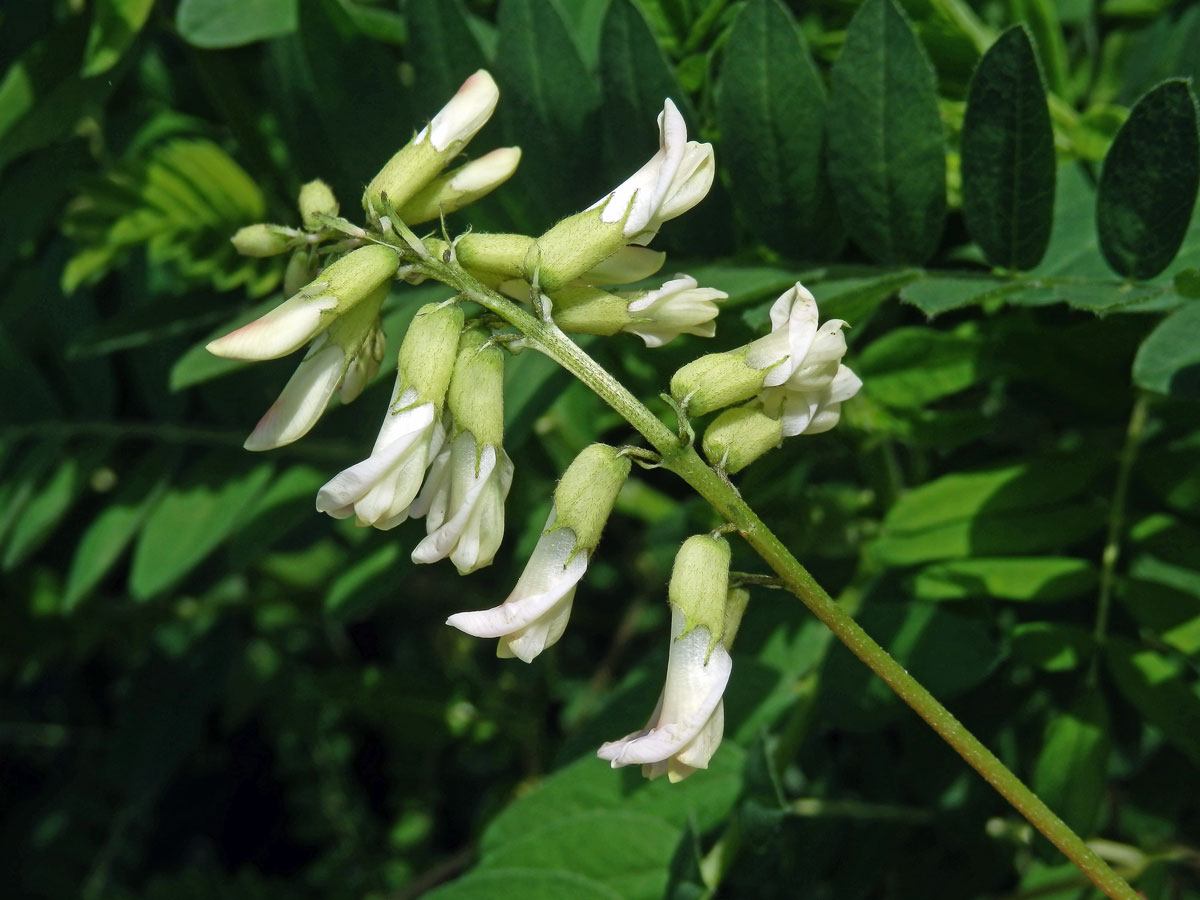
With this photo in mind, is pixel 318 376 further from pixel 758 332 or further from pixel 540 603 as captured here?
pixel 758 332

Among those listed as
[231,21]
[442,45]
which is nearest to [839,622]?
[442,45]

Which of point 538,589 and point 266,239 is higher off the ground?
point 266,239

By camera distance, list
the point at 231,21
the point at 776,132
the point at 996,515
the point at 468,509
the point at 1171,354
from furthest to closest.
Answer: the point at 231,21, the point at 996,515, the point at 776,132, the point at 1171,354, the point at 468,509

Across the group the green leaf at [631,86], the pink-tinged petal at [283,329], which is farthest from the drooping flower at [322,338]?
the green leaf at [631,86]

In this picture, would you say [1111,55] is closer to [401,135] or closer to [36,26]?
[401,135]

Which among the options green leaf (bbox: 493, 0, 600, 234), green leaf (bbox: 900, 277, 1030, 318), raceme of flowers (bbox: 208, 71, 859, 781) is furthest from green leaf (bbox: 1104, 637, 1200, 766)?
green leaf (bbox: 493, 0, 600, 234)
